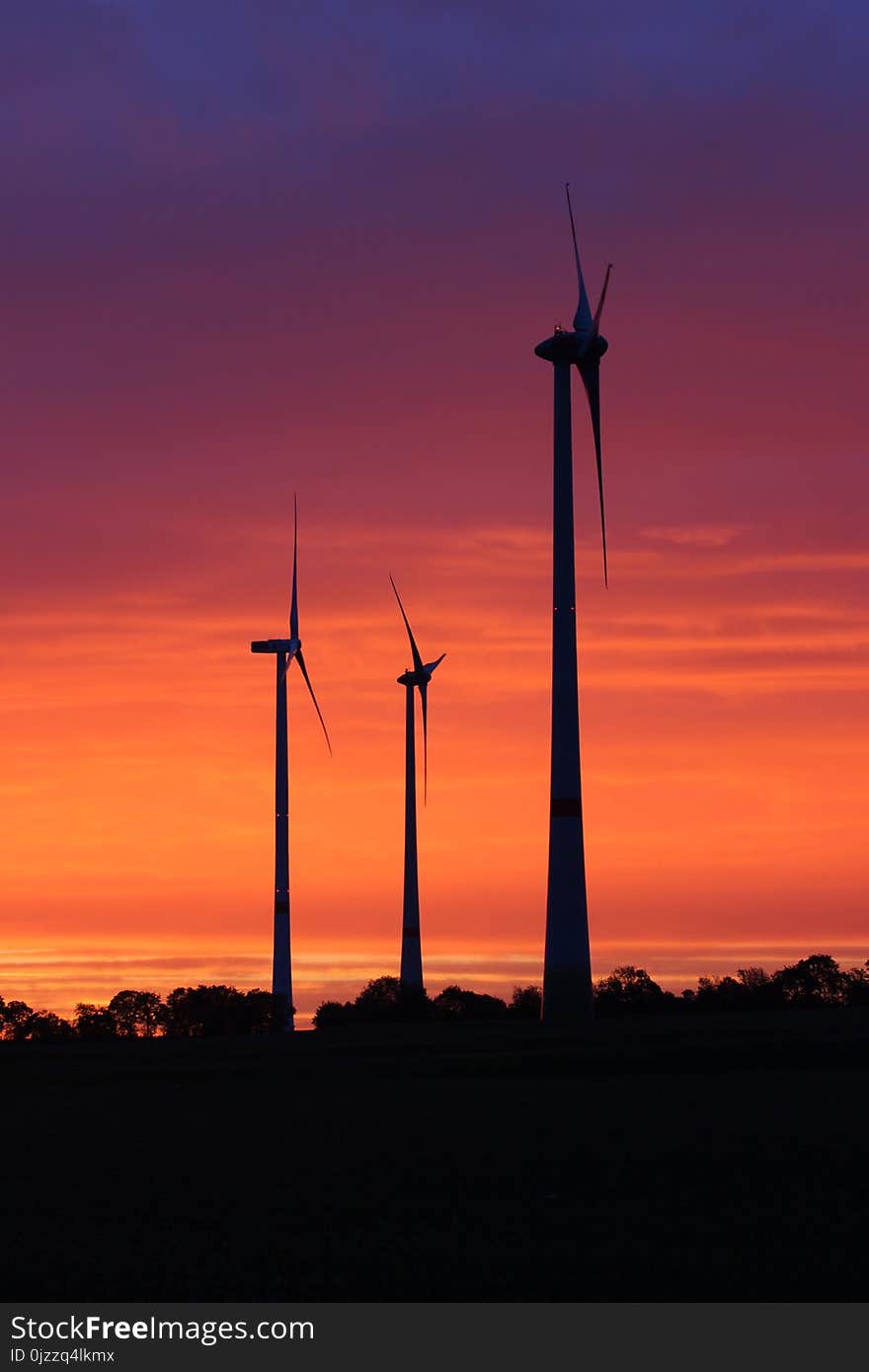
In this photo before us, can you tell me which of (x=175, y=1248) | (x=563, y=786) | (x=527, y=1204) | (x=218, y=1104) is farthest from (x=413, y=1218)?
(x=563, y=786)

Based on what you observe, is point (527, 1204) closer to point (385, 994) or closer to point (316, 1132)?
point (316, 1132)

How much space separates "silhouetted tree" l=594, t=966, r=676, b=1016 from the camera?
11950 centimetres

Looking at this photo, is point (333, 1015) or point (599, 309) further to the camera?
point (333, 1015)

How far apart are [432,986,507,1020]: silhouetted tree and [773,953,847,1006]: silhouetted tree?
751 inches

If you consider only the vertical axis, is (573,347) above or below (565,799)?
above

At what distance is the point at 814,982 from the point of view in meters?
130

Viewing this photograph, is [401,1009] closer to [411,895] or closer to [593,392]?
[411,895]

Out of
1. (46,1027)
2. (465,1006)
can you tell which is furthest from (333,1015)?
(46,1027)

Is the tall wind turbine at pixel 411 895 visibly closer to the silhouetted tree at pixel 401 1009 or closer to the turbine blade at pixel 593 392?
the silhouetted tree at pixel 401 1009

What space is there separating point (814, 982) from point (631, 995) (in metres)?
13.6

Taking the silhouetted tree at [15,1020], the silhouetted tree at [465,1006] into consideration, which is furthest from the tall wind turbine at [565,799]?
the silhouetted tree at [15,1020]

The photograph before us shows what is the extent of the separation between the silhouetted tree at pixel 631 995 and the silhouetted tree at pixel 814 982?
801 cm

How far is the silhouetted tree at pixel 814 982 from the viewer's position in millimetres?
115625

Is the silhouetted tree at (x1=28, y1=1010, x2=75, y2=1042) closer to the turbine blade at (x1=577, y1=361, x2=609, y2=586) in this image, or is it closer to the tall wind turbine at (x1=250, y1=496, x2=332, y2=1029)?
the tall wind turbine at (x1=250, y1=496, x2=332, y2=1029)
